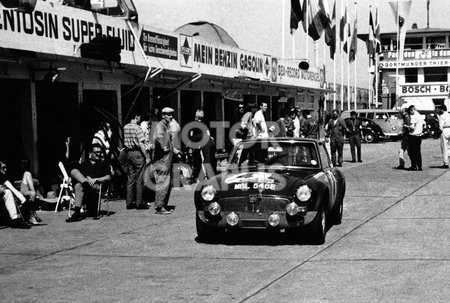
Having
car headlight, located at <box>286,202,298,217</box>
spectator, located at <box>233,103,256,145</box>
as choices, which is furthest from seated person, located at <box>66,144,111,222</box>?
spectator, located at <box>233,103,256,145</box>

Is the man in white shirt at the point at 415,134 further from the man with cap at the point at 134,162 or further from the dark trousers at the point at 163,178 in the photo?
the dark trousers at the point at 163,178

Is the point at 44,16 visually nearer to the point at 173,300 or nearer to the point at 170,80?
the point at 170,80

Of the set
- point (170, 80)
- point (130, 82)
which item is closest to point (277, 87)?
point (170, 80)

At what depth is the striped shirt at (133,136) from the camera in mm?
12734

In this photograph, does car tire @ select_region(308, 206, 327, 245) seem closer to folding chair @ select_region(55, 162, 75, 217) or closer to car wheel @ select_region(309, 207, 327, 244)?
car wheel @ select_region(309, 207, 327, 244)

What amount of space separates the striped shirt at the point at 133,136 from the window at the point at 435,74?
6133cm

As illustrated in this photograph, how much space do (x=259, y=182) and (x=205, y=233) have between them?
0.95 m

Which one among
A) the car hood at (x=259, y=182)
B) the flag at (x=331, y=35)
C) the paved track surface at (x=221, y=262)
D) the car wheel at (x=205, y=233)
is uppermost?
the flag at (x=331, y=35)

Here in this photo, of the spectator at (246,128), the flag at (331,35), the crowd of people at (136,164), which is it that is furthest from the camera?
the flag at (331,35)

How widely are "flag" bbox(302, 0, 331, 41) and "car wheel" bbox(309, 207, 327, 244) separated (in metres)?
26.2

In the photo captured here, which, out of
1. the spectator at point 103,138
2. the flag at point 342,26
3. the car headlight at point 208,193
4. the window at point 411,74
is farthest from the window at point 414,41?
the car headlight at point 208,193

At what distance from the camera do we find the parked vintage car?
40.6 metres

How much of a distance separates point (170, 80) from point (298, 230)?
11126 mm

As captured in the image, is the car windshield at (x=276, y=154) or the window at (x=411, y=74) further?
the window at (x=411, y=74)
